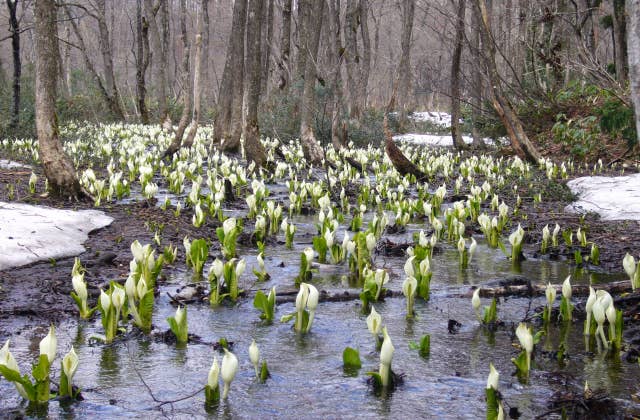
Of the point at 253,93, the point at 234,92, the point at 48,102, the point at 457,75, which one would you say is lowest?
the point at 48,102

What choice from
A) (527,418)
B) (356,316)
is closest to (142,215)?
(356,316)

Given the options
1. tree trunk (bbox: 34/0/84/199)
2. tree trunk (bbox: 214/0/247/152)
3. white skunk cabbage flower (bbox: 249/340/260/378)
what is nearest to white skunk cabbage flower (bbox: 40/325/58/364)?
white skunk cabbage flower (bbox: 249/340/260/378)

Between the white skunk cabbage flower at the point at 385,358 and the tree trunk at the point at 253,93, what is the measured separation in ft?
29.0

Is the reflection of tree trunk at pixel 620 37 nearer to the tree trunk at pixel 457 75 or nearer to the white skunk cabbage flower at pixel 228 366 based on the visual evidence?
the tree trunk at pixel 457 75

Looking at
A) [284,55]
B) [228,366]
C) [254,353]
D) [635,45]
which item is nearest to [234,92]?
[284,55]

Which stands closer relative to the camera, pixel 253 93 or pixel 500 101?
pixel 253 93

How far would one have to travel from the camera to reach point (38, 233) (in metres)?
5.28

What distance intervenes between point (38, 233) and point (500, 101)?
950cm

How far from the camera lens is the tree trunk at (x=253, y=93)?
11789 mm

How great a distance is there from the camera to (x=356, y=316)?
4094 millimetres

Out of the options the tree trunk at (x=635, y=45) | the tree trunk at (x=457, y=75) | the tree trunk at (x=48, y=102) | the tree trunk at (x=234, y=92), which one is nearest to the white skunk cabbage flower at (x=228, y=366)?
the tree trunk at (x=635, y=45)

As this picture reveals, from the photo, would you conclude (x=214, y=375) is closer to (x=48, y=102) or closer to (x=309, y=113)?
(x=48, y=102)

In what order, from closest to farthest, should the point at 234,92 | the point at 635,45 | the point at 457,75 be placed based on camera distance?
1. the point at 635,45
2. the point at 234,92
3. the point at 457,75

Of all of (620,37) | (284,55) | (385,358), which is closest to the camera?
(385,358)
